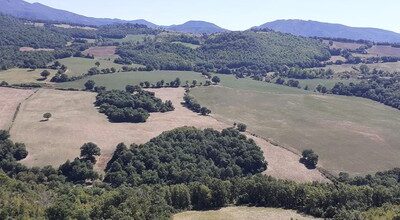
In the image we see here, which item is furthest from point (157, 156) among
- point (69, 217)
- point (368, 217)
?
point (368, 217)

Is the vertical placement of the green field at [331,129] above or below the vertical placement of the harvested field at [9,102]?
below

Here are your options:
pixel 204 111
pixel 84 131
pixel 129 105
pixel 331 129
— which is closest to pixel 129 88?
pixel 129 105

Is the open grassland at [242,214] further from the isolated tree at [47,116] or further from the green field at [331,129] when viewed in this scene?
the isolated tree at [47,116]

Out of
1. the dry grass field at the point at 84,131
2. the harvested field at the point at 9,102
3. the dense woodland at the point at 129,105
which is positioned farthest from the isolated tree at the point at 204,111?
the harvested field at the point at 9,102

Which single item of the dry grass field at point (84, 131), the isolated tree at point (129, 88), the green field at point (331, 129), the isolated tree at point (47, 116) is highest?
the isolated tree at point (129, 88)

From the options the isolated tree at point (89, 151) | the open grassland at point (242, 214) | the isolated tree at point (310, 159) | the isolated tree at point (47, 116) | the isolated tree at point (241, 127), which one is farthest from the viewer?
Result: the isolated tree at point (47, 116)

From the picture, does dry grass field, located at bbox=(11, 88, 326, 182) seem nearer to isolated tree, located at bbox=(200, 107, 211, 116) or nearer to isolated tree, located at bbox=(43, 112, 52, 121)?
isolated tree, located at bbox=(43, 112, 52, 121)

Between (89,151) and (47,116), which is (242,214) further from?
(47,116)
